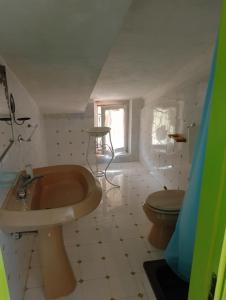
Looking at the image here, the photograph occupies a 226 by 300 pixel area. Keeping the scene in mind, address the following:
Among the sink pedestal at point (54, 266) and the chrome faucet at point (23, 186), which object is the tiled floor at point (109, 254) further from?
the chrome faucet at point (23, 186)

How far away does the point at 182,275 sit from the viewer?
4.17 ft

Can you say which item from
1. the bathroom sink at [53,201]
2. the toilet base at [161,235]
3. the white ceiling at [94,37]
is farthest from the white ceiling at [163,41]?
the toilet base at [161,235]

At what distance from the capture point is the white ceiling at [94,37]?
2.81ft

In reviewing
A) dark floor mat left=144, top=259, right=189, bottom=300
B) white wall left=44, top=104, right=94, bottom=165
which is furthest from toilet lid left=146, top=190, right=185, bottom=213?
white wall left=44, top=104, right=94, bottom=165

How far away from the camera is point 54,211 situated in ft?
3.21

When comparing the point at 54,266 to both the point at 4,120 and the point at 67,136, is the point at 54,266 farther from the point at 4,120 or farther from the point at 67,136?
the point at 67,136

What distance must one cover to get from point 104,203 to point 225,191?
2314 millimetres

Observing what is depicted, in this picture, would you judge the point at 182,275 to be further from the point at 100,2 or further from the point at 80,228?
the point at 100,2

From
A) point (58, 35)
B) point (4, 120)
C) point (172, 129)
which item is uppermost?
point (58, 35)

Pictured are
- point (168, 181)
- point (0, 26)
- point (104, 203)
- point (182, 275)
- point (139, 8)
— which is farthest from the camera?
point (168, 181)

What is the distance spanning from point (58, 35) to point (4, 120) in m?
0.62

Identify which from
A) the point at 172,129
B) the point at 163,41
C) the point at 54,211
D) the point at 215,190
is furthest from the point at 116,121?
the point at 215,190

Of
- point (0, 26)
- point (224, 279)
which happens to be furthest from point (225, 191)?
point (0, 26)

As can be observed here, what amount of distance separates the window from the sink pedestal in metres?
3.22
